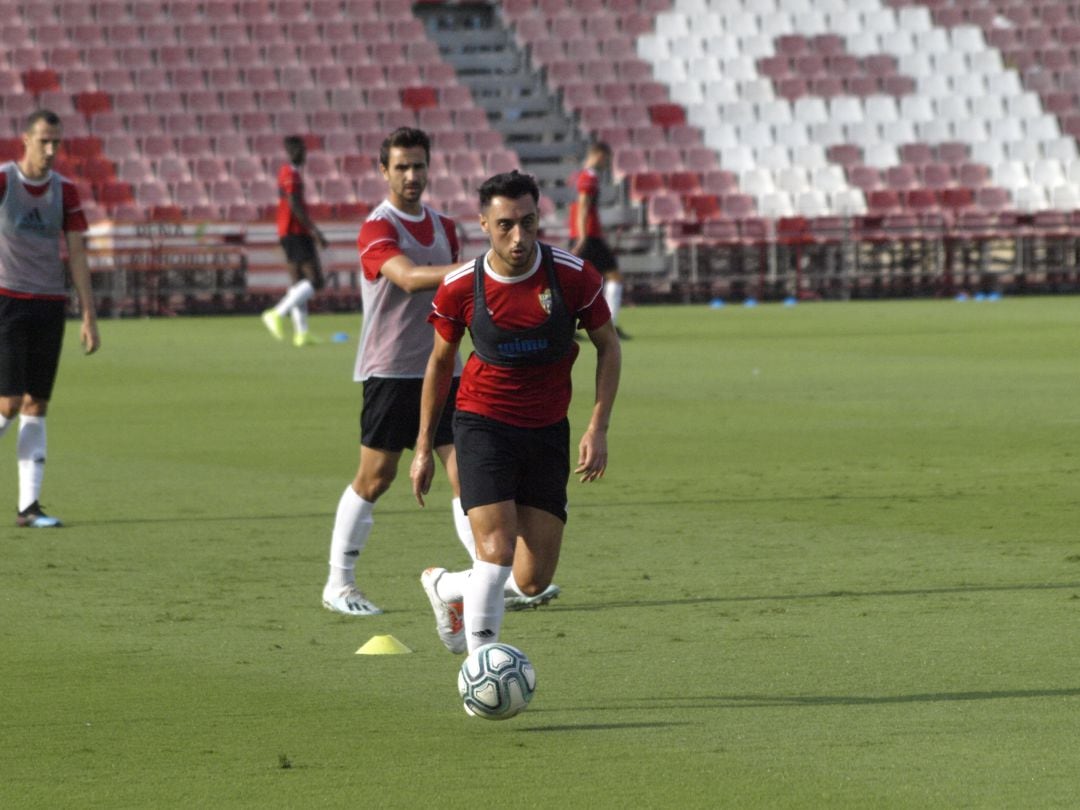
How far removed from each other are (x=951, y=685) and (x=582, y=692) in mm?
1185

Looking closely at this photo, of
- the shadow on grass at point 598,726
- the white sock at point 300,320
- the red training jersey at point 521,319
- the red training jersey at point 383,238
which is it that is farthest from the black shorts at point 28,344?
the white sock at point 300,320

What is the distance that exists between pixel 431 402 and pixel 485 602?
2.48 feet

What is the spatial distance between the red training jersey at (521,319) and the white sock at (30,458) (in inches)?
188

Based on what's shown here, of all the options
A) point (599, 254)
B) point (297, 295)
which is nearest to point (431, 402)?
point (297, 295)

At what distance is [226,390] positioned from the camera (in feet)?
64.7

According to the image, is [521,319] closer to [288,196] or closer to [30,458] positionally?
[30,458]

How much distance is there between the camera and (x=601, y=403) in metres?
6.88

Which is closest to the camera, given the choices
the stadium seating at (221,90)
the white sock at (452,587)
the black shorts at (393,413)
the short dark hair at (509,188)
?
the short dark hair at (509,188)

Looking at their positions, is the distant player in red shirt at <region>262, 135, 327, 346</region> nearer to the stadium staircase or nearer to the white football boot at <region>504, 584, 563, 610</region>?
the stadium staircase

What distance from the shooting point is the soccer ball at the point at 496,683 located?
6.20 meters

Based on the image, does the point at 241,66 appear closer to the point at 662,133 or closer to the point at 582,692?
the point at 662,133

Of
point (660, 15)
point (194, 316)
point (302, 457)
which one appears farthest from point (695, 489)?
point (660, 15)

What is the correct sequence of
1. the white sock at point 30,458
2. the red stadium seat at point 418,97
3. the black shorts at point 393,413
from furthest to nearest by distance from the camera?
the red stadium seat at point 418,97 < the white sock at point 30,458 < the black shorts at point 393,413

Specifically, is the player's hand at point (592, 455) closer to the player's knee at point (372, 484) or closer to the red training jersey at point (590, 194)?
the player's knee at point (372, 484)
